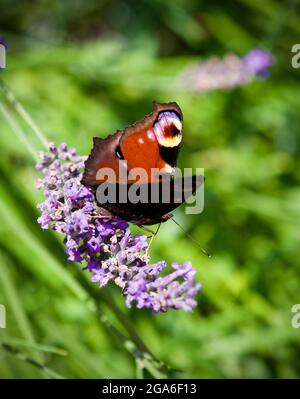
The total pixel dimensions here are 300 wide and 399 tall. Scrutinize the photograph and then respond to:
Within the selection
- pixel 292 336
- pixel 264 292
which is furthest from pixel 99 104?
pixel 292 336

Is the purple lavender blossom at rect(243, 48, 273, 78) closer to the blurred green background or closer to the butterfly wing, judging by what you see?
the blurred green background

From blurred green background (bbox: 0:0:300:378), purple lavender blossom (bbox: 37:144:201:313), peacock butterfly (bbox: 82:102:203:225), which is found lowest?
purple lavender blossom (bbox: 37:144:201:313)

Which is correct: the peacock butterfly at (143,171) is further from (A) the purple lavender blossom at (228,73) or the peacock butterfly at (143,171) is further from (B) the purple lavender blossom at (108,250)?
(A) the purple lavender blossom at (228,73)

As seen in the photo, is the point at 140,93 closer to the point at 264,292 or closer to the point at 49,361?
the point at 264,292

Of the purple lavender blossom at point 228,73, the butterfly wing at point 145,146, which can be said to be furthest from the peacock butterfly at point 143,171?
the purple lavender blossom at point 228,73

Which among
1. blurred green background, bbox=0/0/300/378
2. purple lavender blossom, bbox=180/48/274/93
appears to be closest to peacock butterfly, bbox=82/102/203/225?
blurred green background, bbox=0/0/300/378

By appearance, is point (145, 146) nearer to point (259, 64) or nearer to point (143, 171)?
point (143, 171)
